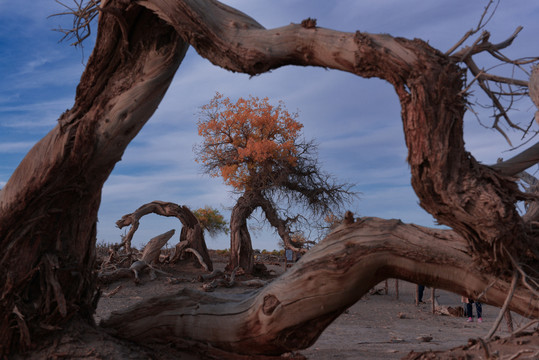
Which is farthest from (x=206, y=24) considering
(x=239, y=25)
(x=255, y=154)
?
(x=255, y=154)

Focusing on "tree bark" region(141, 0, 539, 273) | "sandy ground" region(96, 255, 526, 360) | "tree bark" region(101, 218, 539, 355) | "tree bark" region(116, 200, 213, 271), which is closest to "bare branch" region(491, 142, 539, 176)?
"tree bark" region(141, 0, 539, 273)

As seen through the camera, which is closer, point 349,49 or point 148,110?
point 349,49

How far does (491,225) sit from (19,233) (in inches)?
183

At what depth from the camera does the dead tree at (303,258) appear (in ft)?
12.4

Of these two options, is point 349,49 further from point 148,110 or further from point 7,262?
point 7,262

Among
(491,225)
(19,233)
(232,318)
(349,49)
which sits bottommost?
(232,318)

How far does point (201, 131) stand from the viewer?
20.9 metres

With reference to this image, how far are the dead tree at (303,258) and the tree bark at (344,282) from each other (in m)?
0.01

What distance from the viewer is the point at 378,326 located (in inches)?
468

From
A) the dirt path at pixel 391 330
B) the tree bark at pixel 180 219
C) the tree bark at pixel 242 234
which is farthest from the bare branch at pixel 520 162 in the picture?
the tree bark at pixel 242 234

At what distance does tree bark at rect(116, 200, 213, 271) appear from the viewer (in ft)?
50.8

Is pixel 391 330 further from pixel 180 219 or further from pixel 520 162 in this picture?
pixel 520 162

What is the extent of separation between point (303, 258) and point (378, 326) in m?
7.96

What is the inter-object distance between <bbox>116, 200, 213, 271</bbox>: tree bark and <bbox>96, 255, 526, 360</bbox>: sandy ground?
26.3 inches
